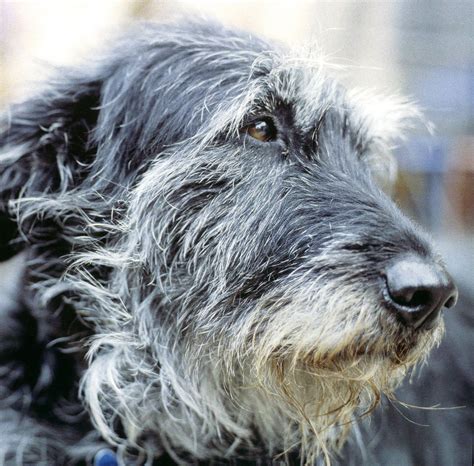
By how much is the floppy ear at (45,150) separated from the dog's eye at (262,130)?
0.62 m

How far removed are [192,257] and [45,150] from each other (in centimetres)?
77

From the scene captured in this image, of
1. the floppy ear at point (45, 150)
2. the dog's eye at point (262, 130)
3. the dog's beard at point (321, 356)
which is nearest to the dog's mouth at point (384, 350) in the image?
the dog's beard at point (321, 356)

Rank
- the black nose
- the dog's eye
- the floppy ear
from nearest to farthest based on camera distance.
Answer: the black nose → the dog's eye → the floppy ear

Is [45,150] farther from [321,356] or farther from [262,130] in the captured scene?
[321,356]

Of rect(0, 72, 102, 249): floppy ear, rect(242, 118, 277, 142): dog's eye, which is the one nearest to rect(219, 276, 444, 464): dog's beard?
rect(242, 118, 277, 142): dog's eye

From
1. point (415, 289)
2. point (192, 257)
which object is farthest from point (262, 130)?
point (415, 289)

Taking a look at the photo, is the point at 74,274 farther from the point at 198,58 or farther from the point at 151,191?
the point at 198,58

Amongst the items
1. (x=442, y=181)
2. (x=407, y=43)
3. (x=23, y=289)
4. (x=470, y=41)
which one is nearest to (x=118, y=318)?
(x=23, y=289)

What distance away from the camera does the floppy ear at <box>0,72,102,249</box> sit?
2447 millimetres

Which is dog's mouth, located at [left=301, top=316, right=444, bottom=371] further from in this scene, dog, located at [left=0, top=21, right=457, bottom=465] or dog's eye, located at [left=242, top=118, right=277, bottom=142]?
dog's eye, located at [left=242, top=118, right=277, bottom=142]

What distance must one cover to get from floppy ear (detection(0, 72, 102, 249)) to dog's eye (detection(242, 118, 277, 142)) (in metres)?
0.62

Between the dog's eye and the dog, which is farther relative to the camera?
the dog's eye

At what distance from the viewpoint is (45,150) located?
98.3 inches

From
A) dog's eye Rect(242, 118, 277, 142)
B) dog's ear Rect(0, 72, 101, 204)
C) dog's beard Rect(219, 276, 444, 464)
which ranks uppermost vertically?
dog's eye Rect(242, 118, 277, 142)
